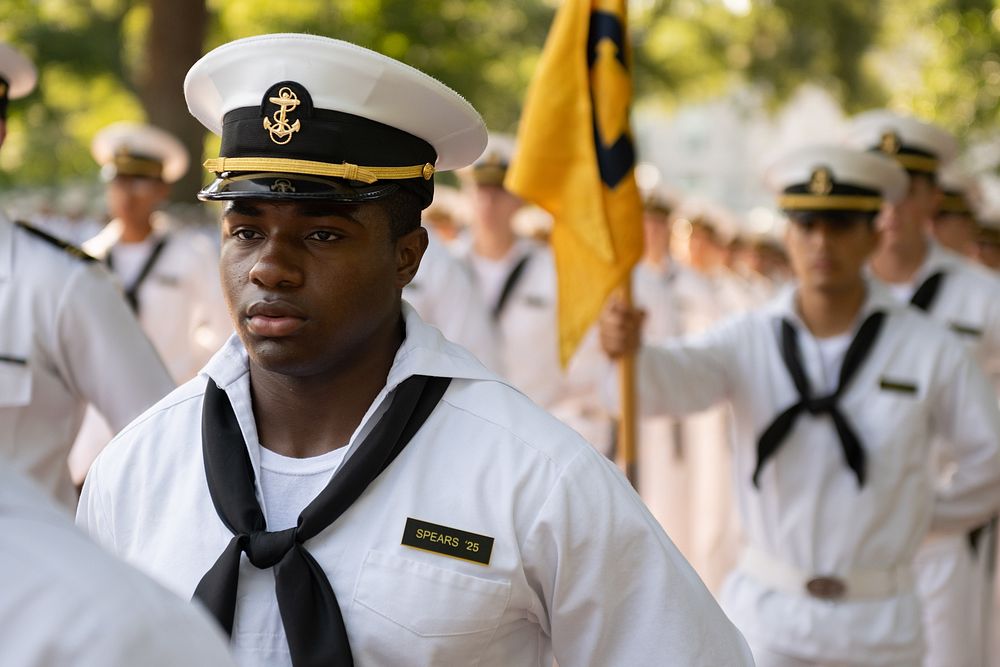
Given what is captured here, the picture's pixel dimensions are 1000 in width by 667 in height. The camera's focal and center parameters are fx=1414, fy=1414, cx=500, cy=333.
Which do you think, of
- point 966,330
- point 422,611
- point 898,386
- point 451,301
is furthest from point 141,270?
point 422,611

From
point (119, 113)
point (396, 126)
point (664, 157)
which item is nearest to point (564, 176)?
point (396, 126)

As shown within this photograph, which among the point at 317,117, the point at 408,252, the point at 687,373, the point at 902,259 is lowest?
the point at 687,373

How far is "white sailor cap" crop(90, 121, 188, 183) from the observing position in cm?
952

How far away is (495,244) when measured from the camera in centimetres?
912

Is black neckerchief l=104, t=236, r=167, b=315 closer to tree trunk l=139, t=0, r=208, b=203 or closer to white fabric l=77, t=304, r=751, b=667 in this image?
tree trunk l=139, t=0, r=208, b=203

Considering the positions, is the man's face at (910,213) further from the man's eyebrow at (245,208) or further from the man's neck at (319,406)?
the man's eyebrow at (245,208)

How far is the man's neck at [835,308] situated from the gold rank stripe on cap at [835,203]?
0.94ft

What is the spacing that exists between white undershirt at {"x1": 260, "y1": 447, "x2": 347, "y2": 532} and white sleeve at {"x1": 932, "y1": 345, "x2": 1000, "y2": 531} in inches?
119

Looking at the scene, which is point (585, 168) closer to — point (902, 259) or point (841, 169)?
point (841, 169)

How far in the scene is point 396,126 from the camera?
2832 millimetres

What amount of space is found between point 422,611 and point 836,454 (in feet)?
9.22

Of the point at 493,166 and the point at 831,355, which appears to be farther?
the point at 493,166

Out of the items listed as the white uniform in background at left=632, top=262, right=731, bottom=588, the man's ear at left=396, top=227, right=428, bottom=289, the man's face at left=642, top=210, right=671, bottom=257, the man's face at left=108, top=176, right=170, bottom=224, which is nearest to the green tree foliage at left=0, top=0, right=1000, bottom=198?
the man's face at left=642, top=210, right=671, bottom=257

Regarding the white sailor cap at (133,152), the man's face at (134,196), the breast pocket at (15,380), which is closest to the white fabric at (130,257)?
the man's face at (134,196)
